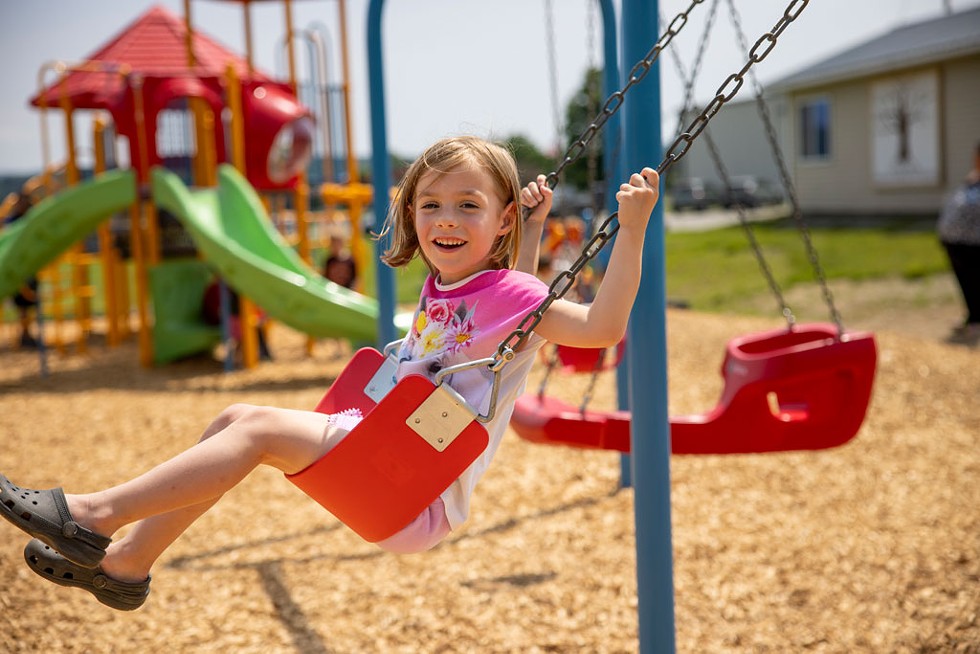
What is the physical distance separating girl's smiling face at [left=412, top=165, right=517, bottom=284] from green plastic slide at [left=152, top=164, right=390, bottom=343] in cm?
550

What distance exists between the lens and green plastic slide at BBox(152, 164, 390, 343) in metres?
7.65

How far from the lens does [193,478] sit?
1962mm

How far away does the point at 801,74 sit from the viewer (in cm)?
2188

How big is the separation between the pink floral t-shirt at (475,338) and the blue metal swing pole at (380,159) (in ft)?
5.85

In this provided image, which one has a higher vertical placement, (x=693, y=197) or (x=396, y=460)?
(x=396, y=460)

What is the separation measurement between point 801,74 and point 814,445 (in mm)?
20800

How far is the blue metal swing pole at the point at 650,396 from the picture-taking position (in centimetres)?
249

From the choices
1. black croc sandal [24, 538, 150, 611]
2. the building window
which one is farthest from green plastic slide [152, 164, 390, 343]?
the building window

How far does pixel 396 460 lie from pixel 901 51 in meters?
19.7

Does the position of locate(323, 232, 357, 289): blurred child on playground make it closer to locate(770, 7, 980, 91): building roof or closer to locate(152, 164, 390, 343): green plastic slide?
locate(152, 164, 390, 343): green plastic slide

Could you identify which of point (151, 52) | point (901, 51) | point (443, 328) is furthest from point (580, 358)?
point (901, 51)

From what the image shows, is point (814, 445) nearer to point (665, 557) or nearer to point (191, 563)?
point (665, 557)

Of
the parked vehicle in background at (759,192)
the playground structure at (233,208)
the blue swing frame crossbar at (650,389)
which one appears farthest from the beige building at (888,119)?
the blue swing frame crossbar at (650,389)

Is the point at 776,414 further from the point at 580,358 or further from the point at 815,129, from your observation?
the point at 815,129
